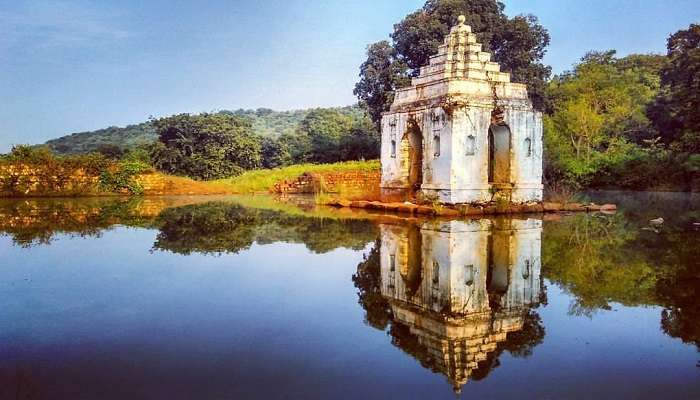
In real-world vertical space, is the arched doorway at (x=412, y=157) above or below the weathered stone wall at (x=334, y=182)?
above

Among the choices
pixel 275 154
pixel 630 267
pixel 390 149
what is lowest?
pixel 630 267

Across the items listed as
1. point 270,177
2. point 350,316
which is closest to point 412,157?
point 270,177

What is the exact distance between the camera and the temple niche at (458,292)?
4.92m

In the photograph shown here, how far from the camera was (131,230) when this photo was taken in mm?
13547

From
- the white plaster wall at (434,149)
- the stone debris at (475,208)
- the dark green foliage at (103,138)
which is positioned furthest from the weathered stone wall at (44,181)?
the dark green foliage at (103,138)

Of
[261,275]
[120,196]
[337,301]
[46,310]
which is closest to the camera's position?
[46,310]

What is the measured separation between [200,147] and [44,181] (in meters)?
11.9

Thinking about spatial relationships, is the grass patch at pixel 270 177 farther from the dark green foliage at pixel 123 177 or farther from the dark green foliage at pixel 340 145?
the dark green foliage at pixel 340 145

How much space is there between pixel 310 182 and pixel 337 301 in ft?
81.5

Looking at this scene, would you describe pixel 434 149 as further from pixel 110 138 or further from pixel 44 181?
pixel 110 138

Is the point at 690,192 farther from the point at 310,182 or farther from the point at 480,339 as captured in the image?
the point at 480,339

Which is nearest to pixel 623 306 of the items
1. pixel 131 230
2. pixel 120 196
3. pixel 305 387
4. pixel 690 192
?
pixel 305 387

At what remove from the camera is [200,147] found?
37.3m

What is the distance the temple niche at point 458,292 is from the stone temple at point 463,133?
556 centimetres
